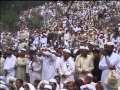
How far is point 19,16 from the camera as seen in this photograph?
34.0 ft

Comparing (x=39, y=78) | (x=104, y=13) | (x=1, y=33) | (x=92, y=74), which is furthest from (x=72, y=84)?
(x=1, y=33)

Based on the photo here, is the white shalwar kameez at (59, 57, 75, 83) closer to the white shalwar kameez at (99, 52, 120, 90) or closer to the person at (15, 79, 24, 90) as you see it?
the white shalwar kameez at (99, 52, 120, 90)

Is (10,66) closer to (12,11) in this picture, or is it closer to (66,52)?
(66,52)

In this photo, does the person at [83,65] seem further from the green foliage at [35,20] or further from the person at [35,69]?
the green foliage at [35,20]

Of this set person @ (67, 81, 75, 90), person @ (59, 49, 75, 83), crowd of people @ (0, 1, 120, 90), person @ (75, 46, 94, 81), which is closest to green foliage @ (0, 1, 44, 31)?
crowd of people @ (0, 1, 120, 90)

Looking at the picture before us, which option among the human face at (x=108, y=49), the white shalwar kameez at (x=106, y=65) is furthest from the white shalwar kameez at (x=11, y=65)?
the human face at (x=108, y=49)

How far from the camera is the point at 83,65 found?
7680 millimetres

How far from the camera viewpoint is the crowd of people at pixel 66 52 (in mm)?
6949

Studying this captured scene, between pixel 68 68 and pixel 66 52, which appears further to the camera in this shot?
pixel 66 52

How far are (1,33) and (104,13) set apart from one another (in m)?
2.01

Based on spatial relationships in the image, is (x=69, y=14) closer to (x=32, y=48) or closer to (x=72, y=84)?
(x=32, y=48)

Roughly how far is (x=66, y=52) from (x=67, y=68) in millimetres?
294

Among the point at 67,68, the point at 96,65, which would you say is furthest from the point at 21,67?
the point at 96,65

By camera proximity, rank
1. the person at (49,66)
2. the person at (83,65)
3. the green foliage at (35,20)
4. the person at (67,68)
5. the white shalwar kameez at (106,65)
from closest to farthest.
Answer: the white shalwar kameez at (106,65)
the person at (83,65)
the person at (67,68)
the person at (49,66)
the green foliage at (35,20)
